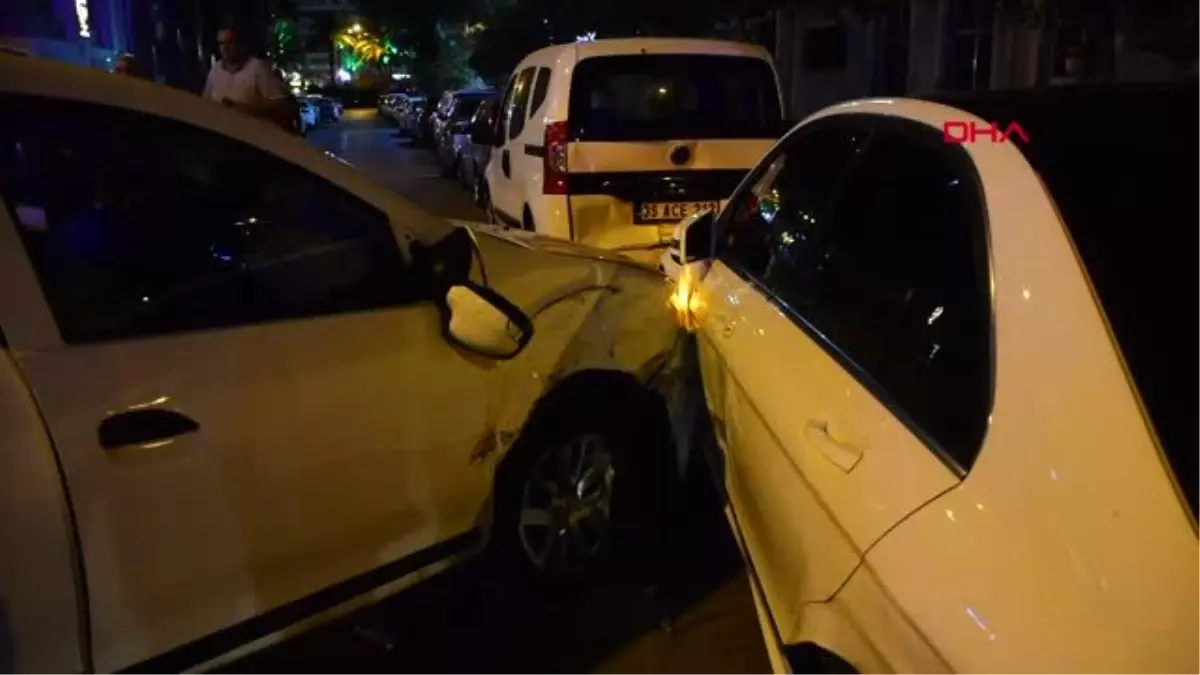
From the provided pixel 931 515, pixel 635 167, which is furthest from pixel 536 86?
pixel 931 515

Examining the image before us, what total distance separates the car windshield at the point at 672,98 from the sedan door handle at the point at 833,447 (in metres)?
5.23

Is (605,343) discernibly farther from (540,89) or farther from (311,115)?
(311,115)

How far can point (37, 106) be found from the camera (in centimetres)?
270

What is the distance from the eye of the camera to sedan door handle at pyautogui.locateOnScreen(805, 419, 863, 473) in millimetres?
2295

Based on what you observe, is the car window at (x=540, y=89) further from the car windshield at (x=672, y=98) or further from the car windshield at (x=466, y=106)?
the car windshield at (x=466, y=106)

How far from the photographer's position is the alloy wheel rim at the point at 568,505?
12.7 ft

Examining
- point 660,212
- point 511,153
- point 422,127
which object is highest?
point 511,153

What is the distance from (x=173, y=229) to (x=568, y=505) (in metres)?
1.59

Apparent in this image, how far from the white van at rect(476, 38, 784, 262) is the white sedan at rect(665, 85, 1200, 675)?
14.6ft

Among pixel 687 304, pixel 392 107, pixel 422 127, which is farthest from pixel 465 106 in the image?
pixel 392 107

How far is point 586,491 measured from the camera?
404 centimetres

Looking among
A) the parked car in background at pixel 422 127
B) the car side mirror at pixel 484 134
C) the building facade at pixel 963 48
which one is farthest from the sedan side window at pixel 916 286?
the parked car in background at pixel 422 127

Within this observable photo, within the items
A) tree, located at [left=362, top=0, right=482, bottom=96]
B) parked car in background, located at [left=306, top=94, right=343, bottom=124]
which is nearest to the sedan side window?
parked car in background, located at [left=306, top=94, right=343, bottom=124]

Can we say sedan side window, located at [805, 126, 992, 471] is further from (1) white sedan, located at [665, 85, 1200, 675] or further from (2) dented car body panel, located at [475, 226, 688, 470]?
(2) dented car body panel, located at [475, 226, 688, 470]
